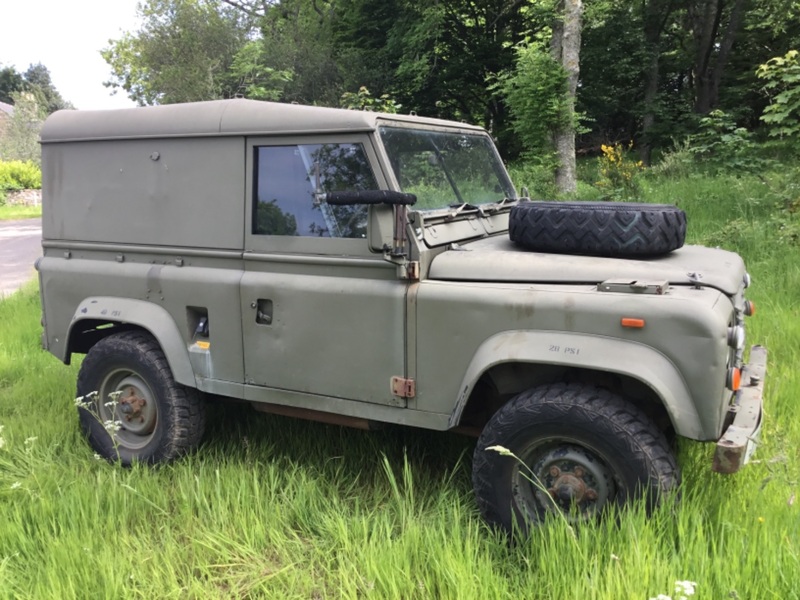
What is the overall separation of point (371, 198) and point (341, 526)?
1473 mm

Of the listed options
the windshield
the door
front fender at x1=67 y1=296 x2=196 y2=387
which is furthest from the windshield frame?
front fender at x1=67 y1=296 x2=196 y2=387

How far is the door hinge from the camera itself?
10.1 feet

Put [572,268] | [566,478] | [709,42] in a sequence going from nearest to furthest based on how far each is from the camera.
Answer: [566,478] → [572,268] → [709,42]

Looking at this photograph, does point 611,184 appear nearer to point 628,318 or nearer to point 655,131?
point 628,318

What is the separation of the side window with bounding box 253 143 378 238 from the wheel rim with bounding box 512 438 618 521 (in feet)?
4.28

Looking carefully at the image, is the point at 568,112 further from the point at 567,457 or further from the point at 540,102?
the point at 567,457

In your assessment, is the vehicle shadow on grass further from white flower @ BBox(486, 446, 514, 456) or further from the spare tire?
the spare tire

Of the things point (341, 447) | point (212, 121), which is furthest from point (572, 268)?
point (212, 121)

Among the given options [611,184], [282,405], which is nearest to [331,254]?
[282,405]

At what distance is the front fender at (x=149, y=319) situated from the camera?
3672mm

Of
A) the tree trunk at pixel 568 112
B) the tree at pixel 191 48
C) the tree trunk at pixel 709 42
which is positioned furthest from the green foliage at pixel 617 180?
the tree at pixel 191 48

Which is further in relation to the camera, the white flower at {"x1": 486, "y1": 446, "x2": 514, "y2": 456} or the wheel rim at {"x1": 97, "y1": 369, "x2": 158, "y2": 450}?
the wheel rim at {"x1": 97, "y1": 369, "x2": 158, "y2": 450}

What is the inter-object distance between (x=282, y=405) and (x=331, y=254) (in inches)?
35.5

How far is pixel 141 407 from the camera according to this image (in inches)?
155
